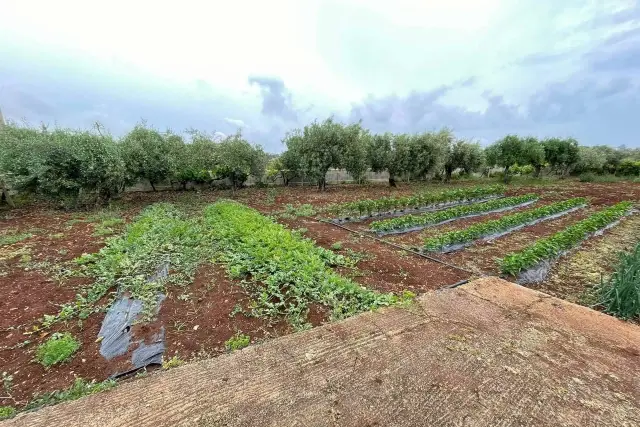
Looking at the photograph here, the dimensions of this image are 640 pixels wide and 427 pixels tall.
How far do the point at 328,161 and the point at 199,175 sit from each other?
322 inches

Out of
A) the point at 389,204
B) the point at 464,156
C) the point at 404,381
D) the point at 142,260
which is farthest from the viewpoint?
the point at 464,156

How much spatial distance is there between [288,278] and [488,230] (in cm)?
681

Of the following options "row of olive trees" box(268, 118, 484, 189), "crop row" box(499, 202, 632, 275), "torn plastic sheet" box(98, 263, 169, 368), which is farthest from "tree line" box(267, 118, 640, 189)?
"torn plastic sheet" box(98, 263, 169, 368)

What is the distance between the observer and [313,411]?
8.63 feet

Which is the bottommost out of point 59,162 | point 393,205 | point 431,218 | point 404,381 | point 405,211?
point 404,381

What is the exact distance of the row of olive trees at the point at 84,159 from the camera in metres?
11.0

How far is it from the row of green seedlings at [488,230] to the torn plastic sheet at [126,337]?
6107 mm

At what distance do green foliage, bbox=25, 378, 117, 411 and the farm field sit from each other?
0.14 ft

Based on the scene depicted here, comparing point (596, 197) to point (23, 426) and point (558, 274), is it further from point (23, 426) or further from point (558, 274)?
point (23, 426)

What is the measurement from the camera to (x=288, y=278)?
513cm

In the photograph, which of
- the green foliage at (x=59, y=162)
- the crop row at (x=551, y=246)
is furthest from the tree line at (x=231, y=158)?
the crop row at (x=551, y=246)

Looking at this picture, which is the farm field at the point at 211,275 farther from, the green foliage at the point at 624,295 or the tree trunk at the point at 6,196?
the tree trunk at the point at 6,196

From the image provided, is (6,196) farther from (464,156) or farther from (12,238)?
(464,156)

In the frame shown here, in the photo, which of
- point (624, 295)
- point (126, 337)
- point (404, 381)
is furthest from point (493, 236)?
point (126, 337)
